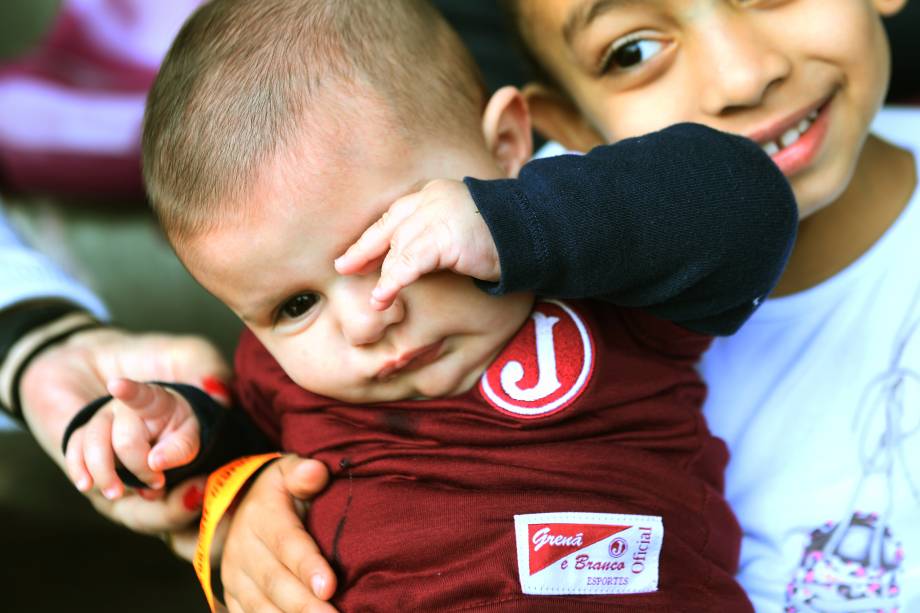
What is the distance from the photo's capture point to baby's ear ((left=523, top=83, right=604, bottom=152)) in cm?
146

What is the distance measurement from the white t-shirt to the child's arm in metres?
0.35

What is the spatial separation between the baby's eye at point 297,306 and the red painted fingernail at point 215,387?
0.31 m

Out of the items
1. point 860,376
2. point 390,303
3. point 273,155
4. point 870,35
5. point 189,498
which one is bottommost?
point 189,498

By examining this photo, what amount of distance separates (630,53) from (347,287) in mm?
Answer: 500

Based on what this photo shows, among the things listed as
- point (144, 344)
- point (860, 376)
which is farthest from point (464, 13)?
point (860, 376)

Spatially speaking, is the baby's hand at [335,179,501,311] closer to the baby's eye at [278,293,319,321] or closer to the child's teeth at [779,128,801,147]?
the baby's eye at [278,293,319,321]

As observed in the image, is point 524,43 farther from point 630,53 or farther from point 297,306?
point 297,306

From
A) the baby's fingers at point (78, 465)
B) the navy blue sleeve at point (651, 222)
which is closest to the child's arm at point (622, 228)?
the navy blue sleeve at point (651, 222)

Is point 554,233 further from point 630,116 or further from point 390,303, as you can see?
point 630,116

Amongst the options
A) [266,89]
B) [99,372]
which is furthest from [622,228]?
[99,372]

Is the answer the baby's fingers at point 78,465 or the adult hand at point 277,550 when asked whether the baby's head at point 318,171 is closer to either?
the adult hand at point 277,550

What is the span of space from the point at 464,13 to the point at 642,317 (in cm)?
106

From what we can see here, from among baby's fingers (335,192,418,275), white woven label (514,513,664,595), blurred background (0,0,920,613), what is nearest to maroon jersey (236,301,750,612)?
white woven label (514,513,664,595)

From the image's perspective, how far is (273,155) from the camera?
105 cm
